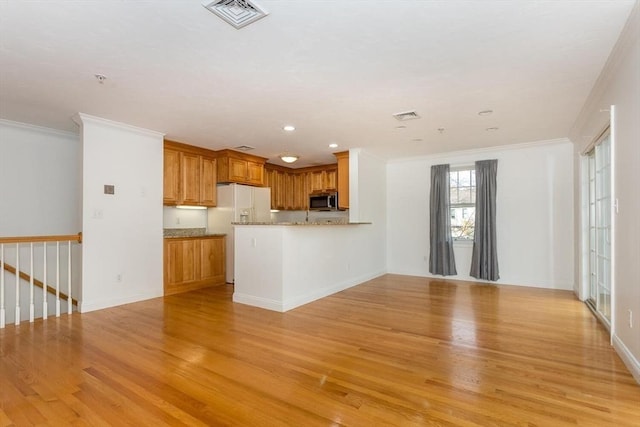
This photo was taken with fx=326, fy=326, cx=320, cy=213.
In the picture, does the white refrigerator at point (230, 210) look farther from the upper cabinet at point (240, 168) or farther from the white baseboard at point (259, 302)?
the white baseboard at point (259, 302)

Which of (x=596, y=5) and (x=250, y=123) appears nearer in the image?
(x=596, y=5)

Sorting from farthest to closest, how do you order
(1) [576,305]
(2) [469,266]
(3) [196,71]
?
1. (2) [469,266]
2. (1) [576,305]
3. (3) [196,71]

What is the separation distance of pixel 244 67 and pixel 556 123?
4.31 meters

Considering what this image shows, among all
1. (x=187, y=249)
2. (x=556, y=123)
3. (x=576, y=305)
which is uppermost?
(x=556, y=123)

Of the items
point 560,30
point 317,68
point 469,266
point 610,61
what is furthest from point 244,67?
point 469,266

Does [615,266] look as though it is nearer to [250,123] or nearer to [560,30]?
[560,30]

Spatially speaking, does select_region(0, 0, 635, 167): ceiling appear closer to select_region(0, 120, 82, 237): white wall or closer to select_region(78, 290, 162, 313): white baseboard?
select_region(0, 120, 82, 237): white wall

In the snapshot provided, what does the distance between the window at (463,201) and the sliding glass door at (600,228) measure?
214cm

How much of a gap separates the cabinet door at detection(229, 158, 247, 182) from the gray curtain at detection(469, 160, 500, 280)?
177 inches

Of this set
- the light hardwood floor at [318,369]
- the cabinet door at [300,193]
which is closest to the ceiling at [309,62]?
the light hardwood floor at [318,369]

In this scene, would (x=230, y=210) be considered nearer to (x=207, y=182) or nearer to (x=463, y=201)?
(x=207, y=182)

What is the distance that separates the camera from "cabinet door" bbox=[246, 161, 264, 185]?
21.6 feet

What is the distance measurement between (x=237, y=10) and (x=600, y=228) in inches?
179

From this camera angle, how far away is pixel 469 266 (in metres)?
6.38
